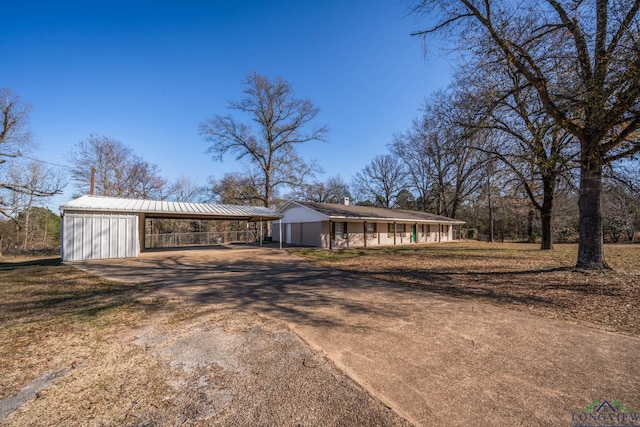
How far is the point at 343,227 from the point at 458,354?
1773cm

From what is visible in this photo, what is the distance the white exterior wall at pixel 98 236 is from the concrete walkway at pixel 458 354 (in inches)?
371

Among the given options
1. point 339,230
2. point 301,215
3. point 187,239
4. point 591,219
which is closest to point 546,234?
point 591,219

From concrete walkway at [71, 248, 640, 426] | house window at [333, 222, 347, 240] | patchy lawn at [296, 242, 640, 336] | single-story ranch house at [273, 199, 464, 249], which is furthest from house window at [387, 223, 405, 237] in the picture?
concrete walkway at [71, 248, 640, 426]

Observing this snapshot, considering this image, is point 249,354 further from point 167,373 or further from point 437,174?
point 437,174

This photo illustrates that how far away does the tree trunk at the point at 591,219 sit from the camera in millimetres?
8117

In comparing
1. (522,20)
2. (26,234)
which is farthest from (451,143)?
(26,234)

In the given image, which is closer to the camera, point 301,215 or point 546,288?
point 546,288

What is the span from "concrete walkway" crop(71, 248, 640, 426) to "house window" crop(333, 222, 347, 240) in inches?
547

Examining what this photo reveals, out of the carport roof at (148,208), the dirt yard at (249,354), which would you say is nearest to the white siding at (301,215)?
the carport roof at (148,208)

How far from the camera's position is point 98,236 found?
42.8 feet

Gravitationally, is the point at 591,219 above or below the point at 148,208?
below

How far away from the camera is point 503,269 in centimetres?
964

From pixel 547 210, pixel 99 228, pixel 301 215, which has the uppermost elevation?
pixel 547 210

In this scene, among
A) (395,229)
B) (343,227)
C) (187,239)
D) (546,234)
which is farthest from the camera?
(187,239)
